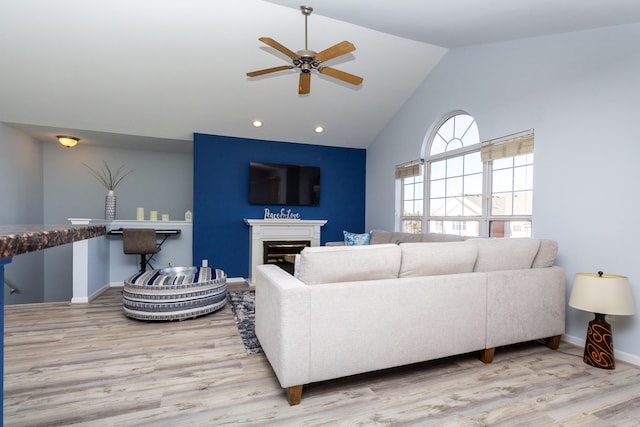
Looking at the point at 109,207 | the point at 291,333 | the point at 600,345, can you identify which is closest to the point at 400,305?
the point at 291,333

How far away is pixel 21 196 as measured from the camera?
4879mm

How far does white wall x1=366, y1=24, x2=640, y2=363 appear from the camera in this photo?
2520 millimetres

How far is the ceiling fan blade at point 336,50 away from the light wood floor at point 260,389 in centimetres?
265

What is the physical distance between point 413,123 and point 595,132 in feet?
8.52

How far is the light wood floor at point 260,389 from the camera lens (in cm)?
177

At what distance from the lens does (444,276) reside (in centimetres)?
228

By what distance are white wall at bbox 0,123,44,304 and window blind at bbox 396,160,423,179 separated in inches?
227

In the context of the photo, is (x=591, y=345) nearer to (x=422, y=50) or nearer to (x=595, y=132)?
(x=595, y=132)

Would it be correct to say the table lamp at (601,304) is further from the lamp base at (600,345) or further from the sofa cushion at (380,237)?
the sofa cushion at (380,237)

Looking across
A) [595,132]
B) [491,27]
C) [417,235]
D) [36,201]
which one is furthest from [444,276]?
[36,201]

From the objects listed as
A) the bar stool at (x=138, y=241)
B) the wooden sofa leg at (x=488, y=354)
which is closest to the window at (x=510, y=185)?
the wooden sofa leg at (x=488, y=354)

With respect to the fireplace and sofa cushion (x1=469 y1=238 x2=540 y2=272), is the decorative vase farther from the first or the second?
sofa cushion (x1=469 y1=238 x2=540 y2=272)

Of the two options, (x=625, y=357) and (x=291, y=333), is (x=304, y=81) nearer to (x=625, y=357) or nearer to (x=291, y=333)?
(x=291, y=333)

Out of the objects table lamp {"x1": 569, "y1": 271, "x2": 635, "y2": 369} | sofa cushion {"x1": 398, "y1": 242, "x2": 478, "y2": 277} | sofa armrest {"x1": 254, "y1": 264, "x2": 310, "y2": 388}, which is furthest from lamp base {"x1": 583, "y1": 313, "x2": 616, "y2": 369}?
sofa armrest {"x1": 254, "y1": 264, "x2": 310, "y2": 388}
